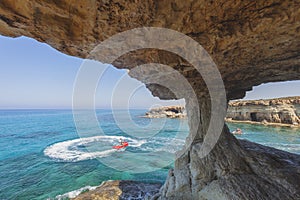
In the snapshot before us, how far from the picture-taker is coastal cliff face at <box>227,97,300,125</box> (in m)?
22.2

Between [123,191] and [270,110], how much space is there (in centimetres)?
2809

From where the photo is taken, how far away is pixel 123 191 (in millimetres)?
6621

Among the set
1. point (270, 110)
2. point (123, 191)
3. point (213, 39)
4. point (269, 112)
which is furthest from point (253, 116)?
point (213, 39)

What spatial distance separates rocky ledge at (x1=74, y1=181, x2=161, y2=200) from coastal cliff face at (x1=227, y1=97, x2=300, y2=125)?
25.6 meters

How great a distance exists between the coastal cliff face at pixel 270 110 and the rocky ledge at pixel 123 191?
2560 centimetres

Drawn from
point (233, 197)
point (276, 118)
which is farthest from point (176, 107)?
point (233, 197)

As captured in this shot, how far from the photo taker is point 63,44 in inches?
96.8

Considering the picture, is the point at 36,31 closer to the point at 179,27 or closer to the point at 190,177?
the point at 179,27

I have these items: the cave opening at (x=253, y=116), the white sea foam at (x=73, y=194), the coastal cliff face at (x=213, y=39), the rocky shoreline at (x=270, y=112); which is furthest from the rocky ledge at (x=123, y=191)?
the cave opening at (x=253, y=116)

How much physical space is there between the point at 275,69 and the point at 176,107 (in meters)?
49.9

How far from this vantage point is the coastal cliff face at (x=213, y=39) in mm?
1826

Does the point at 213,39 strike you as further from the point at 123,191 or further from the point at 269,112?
the point at 269,112

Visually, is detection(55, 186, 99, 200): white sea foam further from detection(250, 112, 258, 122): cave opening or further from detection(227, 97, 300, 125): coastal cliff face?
detection(250, 112, 258, 122): cave opening

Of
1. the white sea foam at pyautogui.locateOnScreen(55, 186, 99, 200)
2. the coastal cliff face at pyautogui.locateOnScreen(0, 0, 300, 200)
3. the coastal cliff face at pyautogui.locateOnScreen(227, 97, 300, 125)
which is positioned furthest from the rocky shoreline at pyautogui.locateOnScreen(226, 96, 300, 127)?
the white sea foam at pyautogui.locateOnScreen(55, 186, 99, 200)
